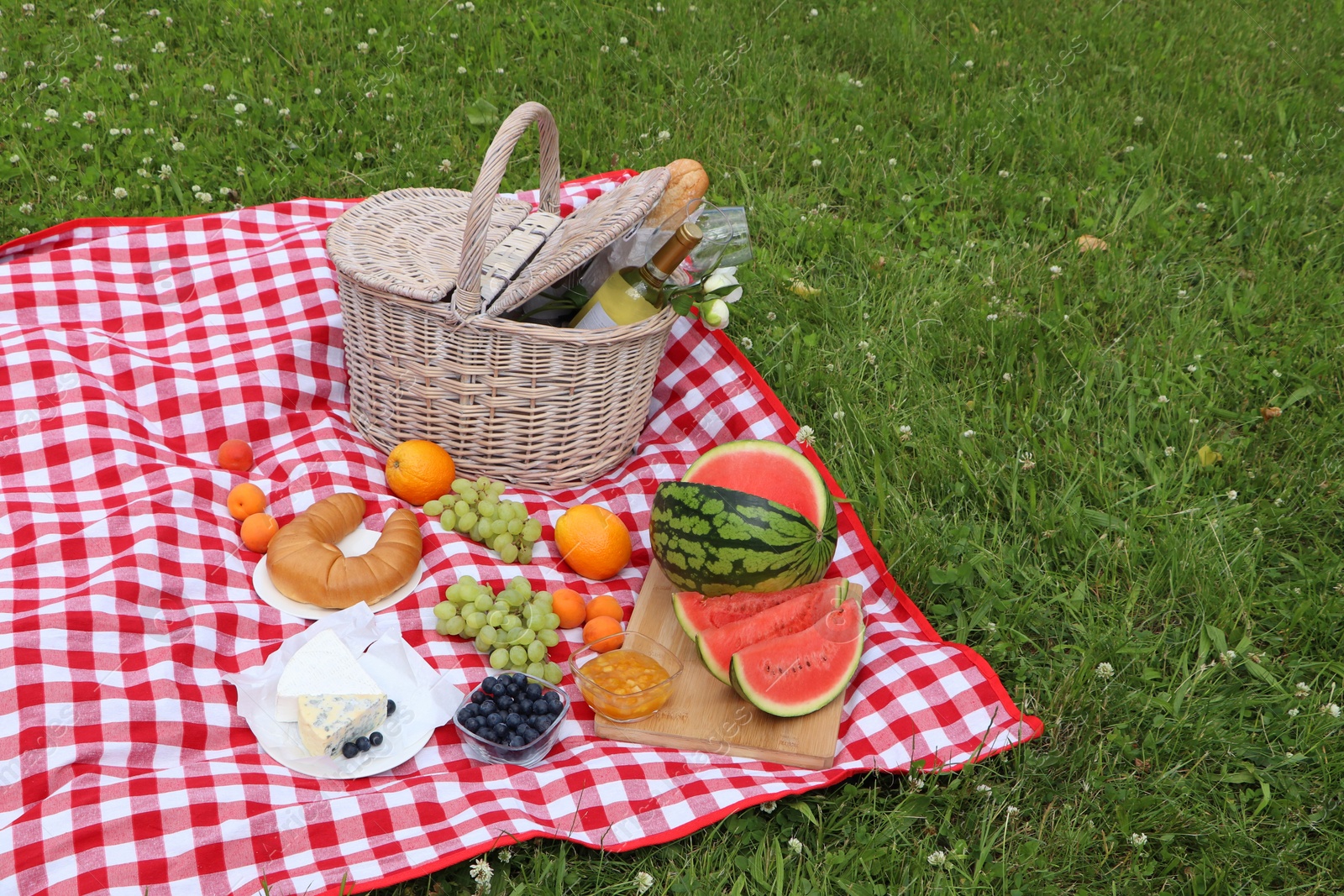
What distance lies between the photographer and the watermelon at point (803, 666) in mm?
2625

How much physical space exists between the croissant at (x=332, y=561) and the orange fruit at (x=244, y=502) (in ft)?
0.62

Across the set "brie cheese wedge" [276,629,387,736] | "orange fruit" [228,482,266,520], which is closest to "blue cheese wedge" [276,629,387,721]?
"brie cheese wedge" [276,629,387,736]

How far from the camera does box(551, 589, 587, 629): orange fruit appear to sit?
297 centimetres

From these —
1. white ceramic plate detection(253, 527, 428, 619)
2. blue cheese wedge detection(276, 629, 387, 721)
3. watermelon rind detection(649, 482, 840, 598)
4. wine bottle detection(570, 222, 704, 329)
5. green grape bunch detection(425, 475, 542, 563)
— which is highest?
wine bottle detection(570, 222, 704, 329)

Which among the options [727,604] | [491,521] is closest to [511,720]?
[727,604]

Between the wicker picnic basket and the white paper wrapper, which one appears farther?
the wicker picnic basket

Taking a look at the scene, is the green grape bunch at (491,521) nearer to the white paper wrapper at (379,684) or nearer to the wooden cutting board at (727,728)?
the white paper wrapper at (379,684)

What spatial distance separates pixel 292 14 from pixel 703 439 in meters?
3.56

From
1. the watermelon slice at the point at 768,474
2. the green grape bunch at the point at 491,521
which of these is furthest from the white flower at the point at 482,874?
the watermelon slice at the point at 768,474

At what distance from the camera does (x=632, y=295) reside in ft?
11.0

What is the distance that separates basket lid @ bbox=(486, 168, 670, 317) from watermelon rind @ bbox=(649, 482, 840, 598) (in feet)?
2.42

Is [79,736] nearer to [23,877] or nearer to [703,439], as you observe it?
[23,877]

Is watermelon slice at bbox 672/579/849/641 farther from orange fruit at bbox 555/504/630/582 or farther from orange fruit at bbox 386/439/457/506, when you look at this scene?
orange fruit at bbox 386/439/457/506

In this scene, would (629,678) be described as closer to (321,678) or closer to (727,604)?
(727,604)
